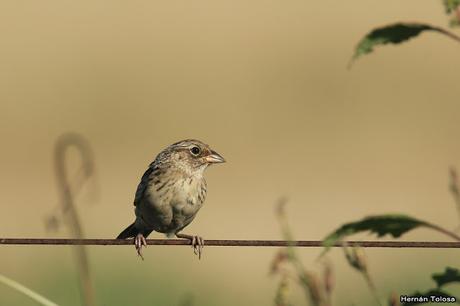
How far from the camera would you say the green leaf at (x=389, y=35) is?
149 inches

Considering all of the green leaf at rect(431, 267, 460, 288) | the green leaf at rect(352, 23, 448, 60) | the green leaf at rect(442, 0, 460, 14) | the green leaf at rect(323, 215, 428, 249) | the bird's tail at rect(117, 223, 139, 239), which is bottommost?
the bird's tail at rect(117, 223, 139, 239)

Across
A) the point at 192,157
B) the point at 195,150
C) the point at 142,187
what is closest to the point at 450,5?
the point at 142,187

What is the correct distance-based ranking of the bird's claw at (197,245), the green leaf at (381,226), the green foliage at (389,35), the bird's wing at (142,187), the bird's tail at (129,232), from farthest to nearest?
the bird's tail at (129,232), the bird's wing at (142,187), the bird's claw at (197,245), the green foliage at (389,35), the green leaf at (381,226)

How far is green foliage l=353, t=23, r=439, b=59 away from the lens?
3.79m

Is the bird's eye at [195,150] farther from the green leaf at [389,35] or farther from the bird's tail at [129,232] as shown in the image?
the green leaf at [389,35]

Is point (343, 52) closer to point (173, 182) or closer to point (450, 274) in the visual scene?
point (173, 182)

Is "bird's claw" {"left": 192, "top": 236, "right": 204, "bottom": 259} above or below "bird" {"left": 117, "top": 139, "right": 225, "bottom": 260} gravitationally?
below

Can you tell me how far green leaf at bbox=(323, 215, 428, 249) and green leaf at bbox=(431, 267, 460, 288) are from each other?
0.85ft

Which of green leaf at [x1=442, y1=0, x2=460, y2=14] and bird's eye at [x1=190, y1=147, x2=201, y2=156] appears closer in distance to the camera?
green leaf at [x1=442, y1=0, x2=460, y2=14]

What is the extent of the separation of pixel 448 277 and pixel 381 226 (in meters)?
0.35

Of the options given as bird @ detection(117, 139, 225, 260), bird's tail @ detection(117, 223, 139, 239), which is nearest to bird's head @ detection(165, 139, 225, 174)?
bird @ detection(117, 139, 225, 260)

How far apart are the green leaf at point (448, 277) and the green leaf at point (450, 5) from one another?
2.60ft

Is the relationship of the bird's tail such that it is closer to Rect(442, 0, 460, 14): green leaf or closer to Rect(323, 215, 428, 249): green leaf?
Rect(323, 215, 428, 249): green leaf

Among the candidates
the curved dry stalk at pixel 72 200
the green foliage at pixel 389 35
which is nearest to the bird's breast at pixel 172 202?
the curved dry stalk at pixel 72 200
